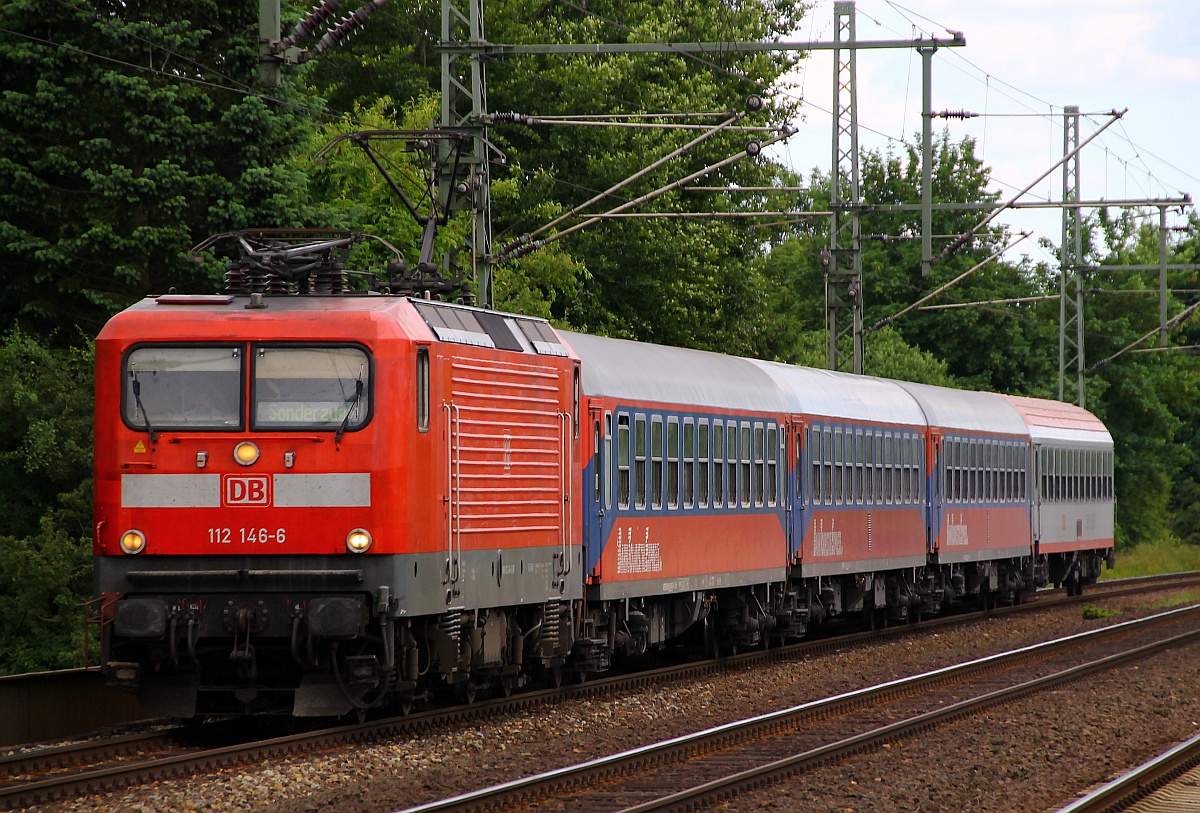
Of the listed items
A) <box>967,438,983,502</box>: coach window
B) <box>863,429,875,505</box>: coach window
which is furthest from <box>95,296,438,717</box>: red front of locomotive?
<box>967,438,983,502</box>: coach window

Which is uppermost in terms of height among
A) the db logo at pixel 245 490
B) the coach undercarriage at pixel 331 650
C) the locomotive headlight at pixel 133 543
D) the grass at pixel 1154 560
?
the db logo at pixel 245 490

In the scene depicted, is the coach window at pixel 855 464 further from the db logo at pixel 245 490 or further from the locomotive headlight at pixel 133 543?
the locomotive headlight at pixel 133 543

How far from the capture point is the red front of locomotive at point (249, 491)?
12422 mm

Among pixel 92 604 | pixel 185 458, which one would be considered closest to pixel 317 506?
pixel 185 458

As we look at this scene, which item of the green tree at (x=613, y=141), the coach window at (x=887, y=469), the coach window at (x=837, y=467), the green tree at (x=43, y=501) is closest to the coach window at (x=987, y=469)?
the coach window at (x=887, y=469)

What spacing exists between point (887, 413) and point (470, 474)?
1363 cm

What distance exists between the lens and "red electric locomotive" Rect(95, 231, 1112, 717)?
1248cm

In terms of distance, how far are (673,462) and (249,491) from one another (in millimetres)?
7059

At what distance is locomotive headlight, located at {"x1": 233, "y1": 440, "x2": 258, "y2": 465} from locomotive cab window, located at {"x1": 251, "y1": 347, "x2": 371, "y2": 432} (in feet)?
0.46

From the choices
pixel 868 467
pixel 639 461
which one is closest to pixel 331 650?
pixel 639 461

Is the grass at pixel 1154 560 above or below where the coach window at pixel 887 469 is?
below

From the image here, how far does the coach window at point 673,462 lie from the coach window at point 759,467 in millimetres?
2387

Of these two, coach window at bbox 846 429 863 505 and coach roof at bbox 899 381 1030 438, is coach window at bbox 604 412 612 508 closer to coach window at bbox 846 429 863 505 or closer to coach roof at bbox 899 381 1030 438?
coach window at bbox 846 429 863 505

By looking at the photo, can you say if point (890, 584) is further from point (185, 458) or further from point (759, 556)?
point (185, 458)
